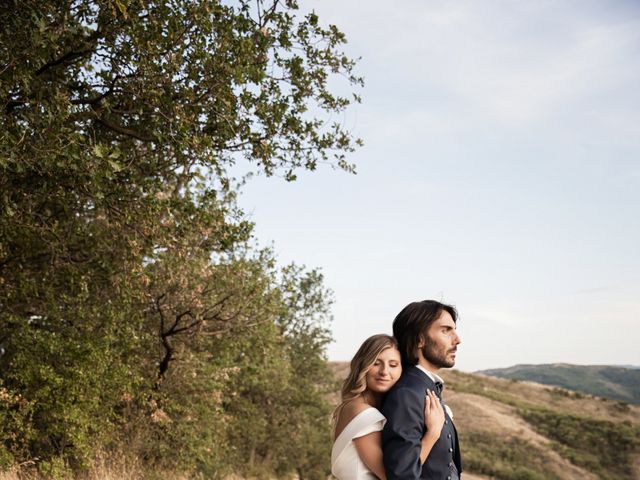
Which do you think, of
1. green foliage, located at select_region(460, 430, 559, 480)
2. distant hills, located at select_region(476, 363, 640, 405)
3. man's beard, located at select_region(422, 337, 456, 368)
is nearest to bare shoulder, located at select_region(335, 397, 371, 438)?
man's beard, located at select_region(422, 337, 456, 368)

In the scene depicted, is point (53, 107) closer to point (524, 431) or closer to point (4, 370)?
point (4, 370)

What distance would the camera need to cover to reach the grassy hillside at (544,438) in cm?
3775

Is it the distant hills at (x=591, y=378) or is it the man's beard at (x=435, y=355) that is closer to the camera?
the man's beard at (x=435, y=355)

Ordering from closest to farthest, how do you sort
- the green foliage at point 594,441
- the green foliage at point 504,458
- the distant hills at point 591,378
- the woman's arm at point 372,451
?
the woman's arm at point 372,451
the green foliage at point 504,458
the green foliage at point 594,441
the distant hills at point 591,378

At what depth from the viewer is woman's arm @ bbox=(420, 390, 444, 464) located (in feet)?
13.4

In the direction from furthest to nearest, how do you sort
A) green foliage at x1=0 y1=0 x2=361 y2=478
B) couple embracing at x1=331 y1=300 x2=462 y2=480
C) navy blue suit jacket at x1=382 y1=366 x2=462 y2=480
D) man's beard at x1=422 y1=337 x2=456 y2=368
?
green foliage at x1=0 y1=0 x2=361 y2=478
man's beard at x1=422 y1=337 x2=456 y2=368
couple embracing at x1=331 y1=300 x2=462 y2=480
navy blue suit jacket at x1=382 y1=366 x2=462 y2=480

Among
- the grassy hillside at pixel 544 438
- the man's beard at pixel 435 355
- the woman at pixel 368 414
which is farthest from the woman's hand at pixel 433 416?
the grassy hillside at pixel 544 438

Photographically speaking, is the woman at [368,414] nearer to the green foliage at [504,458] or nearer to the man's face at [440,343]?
the man's face at [440,343]

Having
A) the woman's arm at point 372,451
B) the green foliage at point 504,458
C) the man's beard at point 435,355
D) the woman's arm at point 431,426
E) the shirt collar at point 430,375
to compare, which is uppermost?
the man's beard at point 435,355

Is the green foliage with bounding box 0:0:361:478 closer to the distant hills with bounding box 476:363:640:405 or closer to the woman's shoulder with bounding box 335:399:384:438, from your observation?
the woman's shoulder with bounding box 335:399:384:438

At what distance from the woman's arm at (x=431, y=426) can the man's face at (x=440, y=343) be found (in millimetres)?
404

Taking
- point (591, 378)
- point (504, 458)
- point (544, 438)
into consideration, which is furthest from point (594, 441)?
point (591, 378)

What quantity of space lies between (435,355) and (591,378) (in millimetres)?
152418

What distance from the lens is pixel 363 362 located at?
447 cm
